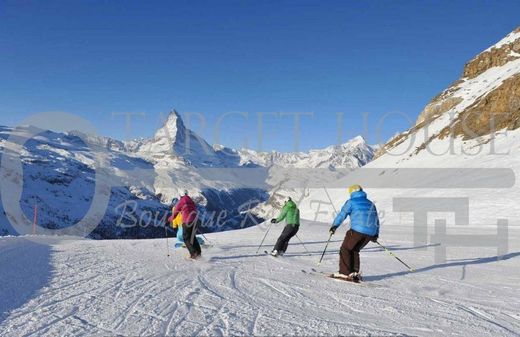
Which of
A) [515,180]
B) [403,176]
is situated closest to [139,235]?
[403,176]

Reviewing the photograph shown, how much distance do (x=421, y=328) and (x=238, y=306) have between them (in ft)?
8.78

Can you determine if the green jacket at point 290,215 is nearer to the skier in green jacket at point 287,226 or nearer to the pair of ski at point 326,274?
the skier in green jacket at point 287,226

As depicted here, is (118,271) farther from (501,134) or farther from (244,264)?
(501,134)

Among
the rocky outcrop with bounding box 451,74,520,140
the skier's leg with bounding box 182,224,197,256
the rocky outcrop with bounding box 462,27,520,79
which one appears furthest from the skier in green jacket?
the rocky outcrop with bounding box 462,27,520,79

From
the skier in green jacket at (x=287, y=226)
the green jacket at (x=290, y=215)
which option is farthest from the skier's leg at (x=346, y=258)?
the green jacket at (x=290, y=215)

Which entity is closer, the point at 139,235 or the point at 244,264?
the point at 244,264

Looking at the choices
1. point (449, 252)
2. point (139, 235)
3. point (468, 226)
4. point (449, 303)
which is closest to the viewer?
point (449, 303)

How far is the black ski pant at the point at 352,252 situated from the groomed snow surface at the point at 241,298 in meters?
0.40

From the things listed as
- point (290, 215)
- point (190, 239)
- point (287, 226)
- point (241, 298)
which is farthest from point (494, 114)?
Result: point (241, 298)

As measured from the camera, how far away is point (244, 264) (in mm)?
10922

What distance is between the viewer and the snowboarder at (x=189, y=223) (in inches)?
469

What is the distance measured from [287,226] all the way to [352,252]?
458 centimetres

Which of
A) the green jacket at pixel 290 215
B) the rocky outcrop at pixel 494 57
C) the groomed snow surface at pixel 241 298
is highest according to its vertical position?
the rocky outcrop at pixel 494 57

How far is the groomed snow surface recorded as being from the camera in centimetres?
533
